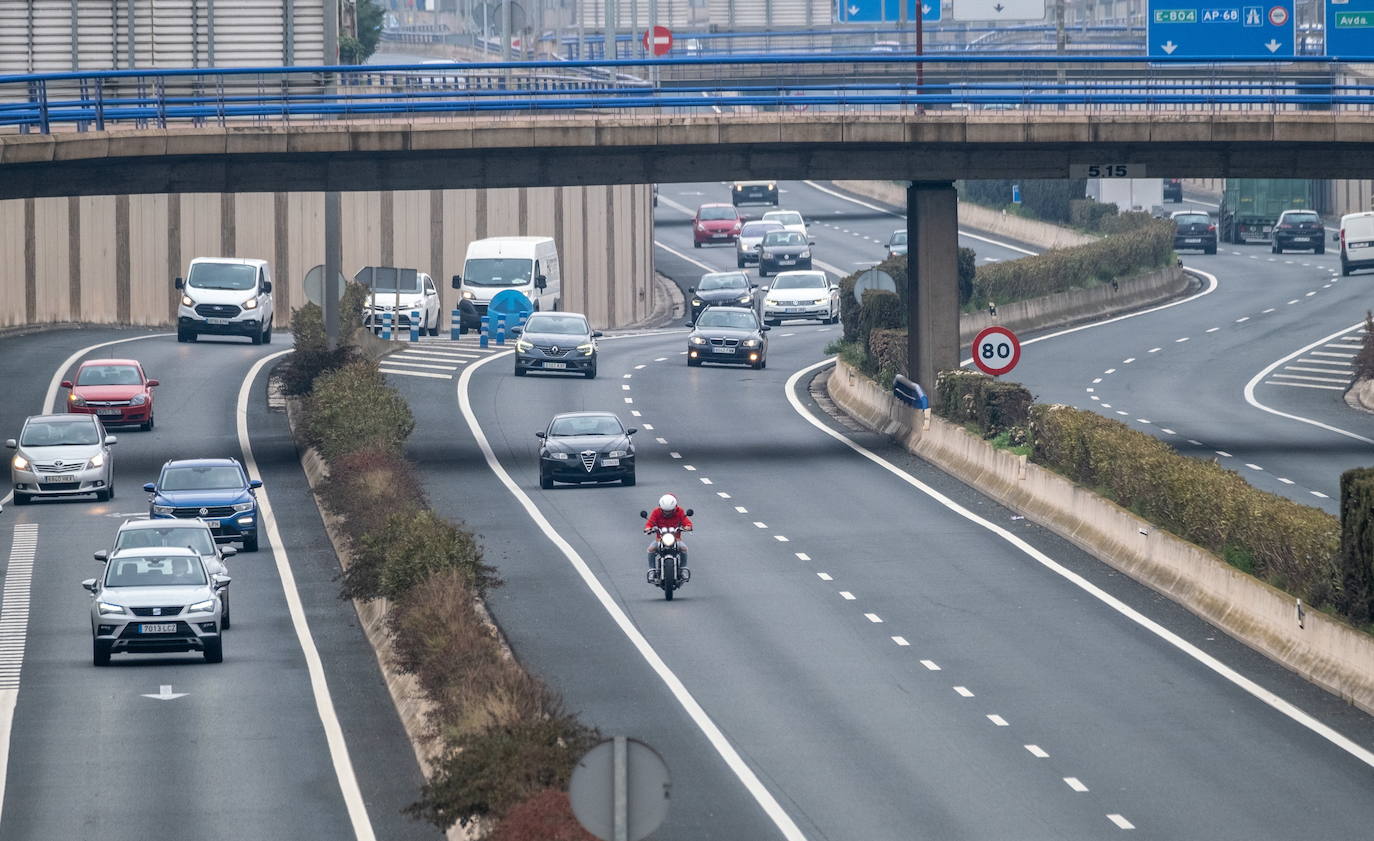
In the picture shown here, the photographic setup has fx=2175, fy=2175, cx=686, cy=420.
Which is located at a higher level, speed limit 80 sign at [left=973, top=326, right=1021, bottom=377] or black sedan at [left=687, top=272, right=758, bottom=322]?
black sedan at [left=687, top=272, right=758, bottom=322]

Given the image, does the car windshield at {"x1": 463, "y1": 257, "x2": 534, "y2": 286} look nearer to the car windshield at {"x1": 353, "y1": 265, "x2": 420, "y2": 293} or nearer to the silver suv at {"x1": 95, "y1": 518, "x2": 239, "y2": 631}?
the car windshield at {"x1": 353, "y1": 265, "x2": 420, "y2": 293}

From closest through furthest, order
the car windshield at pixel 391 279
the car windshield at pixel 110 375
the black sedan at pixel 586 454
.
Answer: the black sedan at pixel 586 454 → the car windshield at pixel 110 375 → the car windshield at pixel 391 279

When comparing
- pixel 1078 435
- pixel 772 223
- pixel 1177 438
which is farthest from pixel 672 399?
pixel 772 223

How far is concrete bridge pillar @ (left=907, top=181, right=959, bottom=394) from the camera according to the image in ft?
138

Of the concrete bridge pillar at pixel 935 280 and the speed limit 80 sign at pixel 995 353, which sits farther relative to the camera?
the concrete bridge pillar at pixel 935 280

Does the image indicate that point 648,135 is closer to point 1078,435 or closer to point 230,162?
point 230,162

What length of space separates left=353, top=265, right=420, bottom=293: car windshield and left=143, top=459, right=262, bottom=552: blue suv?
84.1ft

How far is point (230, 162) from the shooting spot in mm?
40406

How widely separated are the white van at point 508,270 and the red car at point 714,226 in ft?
A: 118

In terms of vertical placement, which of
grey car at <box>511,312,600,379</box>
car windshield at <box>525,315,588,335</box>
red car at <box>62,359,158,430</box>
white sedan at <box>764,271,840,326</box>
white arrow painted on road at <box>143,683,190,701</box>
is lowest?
white arrow painted on road at <box>143,683,190,701</box>

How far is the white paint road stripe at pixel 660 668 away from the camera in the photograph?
18.8m

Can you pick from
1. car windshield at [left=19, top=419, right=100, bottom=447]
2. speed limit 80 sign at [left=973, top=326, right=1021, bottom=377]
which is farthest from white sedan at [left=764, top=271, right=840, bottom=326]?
car windshield at [left=19, top=419, right=100, bottom=447]

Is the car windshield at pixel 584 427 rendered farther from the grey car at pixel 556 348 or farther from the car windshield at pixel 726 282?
the car windshield at pixel 726 282

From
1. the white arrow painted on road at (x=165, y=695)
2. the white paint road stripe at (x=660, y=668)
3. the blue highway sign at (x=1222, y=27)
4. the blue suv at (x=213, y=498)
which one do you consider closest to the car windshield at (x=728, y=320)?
the blue highway sign at (x=1222, y=27)
